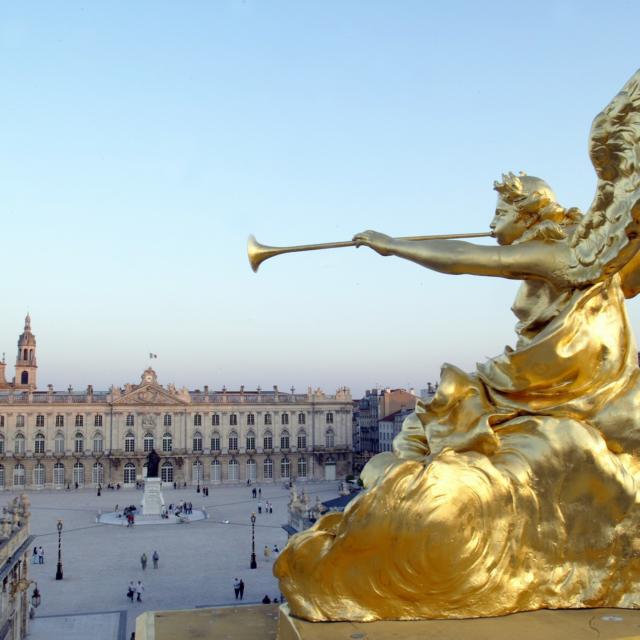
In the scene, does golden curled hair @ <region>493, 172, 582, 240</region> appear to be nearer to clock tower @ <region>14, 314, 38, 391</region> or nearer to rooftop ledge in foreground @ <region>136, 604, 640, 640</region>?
rooftop ledge in foreground @ <region>136, 604, 640, 640</region>

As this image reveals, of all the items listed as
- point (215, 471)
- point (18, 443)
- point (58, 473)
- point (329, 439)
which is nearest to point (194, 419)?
point (215, 471)

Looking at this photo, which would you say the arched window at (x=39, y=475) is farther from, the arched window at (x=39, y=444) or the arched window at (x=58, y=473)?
the arched window at (x=39, y=444)

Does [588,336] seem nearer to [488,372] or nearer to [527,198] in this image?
[488,372]

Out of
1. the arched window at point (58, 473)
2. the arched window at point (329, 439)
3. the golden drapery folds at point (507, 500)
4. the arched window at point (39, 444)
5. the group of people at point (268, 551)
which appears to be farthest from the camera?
the arched window at point (329, 439)

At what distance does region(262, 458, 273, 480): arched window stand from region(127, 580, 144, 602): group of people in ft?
138

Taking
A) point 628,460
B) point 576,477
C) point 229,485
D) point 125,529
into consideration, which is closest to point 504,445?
point 576,477

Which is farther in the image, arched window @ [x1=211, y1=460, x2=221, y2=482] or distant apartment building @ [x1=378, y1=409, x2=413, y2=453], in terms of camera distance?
distant apartment building @ [x1=378, y1=409, x2=413, y2=453]

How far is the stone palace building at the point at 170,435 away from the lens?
6378 centimetres

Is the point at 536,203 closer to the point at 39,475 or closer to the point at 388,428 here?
the point at 39,475

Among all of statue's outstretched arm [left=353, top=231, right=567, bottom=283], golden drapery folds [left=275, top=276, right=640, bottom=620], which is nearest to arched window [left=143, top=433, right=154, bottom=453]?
golden drapery folds [left=275, top=276, right=640, bottom=620]

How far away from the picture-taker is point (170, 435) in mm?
67375

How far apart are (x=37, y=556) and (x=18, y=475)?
1349 inches

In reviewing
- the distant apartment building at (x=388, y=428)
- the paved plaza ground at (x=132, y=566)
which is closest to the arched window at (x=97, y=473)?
the paved plaza ground at (x=132, y=566)

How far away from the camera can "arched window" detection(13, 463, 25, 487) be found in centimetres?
6228
